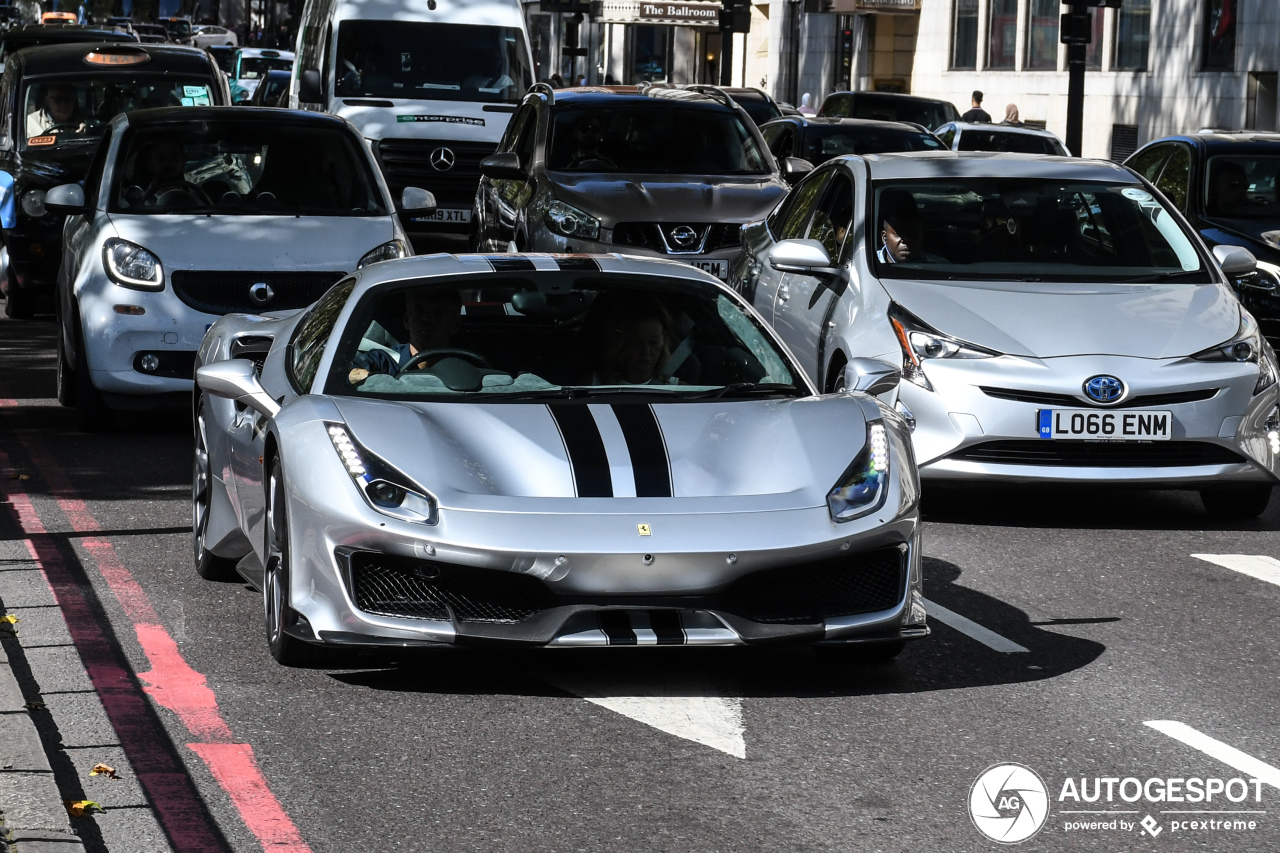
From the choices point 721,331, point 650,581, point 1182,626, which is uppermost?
Answer: point 721,331

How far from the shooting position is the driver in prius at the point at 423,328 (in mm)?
6887

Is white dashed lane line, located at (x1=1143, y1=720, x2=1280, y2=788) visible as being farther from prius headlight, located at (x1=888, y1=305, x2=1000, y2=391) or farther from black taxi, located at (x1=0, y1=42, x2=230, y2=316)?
black taxi, located at (x1=0, y1=42, x2=230, y2=316)

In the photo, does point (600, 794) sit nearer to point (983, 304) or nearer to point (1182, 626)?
point (1182, 626)

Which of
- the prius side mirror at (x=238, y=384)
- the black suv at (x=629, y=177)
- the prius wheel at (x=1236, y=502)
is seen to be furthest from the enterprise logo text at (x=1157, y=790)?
the black suv at (x=629, y=177)

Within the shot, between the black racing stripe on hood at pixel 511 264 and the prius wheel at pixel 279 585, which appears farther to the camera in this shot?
the black racing stripe on hood at pixel 511 264

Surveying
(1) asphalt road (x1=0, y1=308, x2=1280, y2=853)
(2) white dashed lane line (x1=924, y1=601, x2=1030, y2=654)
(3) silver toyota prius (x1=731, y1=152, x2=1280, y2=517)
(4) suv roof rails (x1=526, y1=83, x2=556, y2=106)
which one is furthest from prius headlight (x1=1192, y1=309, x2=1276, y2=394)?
(4) suv roof rails (x1=526, y1=83, x2=556, y2=106)

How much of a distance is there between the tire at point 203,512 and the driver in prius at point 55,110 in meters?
9.74

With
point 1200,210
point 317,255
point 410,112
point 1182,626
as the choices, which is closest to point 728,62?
point 410,112

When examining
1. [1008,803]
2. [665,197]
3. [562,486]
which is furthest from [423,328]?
[665,197]

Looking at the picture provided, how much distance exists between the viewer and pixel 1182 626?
7414 mm

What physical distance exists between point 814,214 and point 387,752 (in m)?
6.22

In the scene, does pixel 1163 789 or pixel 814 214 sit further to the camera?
pixel 814 214

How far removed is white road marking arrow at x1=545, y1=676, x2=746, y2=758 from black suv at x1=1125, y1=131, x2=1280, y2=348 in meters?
9.54

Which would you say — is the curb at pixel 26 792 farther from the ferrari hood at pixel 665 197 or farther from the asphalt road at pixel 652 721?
the ferrari hood at pixel 665 197
